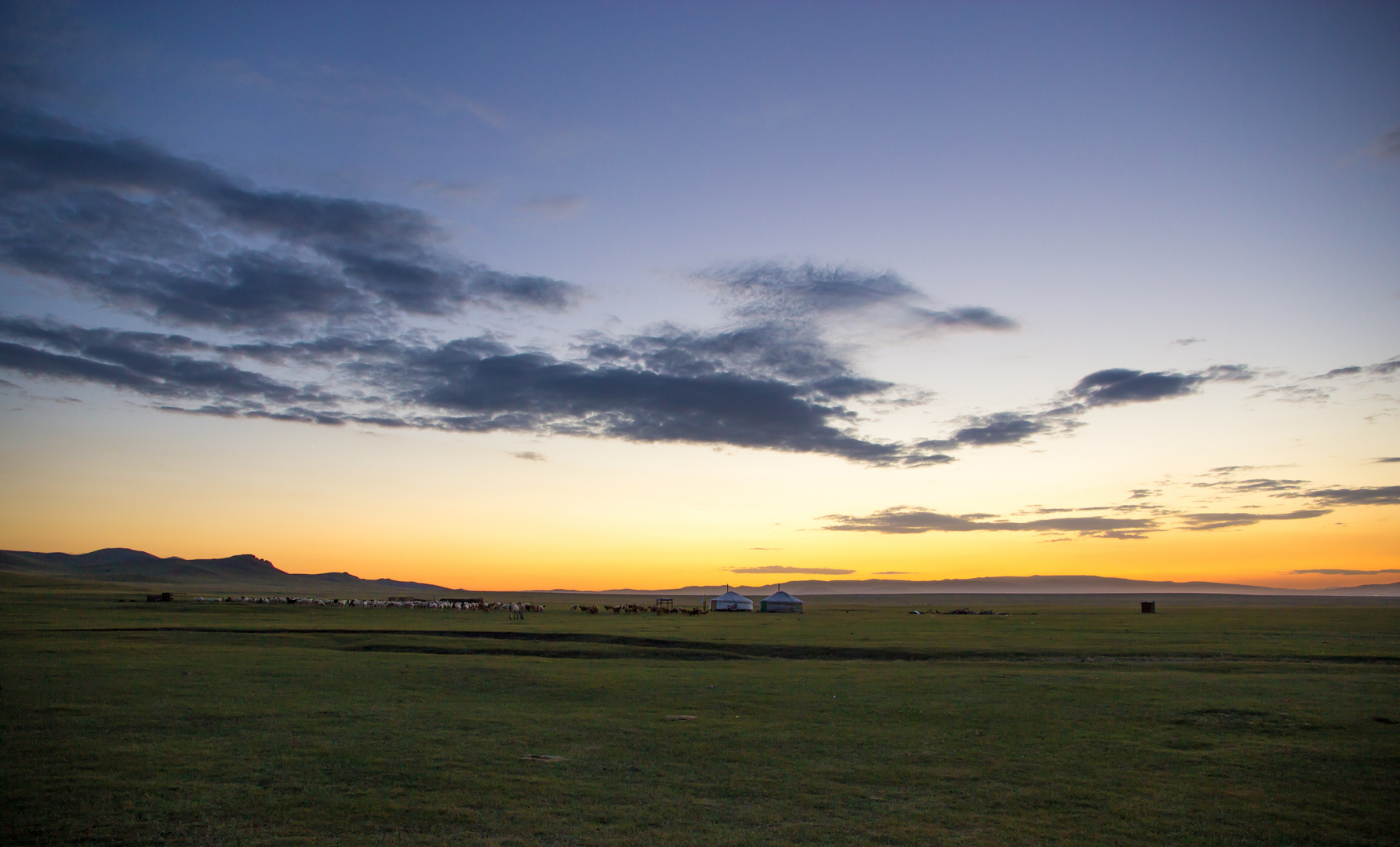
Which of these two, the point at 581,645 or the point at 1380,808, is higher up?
the point at 1380,808

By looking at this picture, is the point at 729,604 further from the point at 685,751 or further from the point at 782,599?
the point at 685,751

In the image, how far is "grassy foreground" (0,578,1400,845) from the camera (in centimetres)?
1088

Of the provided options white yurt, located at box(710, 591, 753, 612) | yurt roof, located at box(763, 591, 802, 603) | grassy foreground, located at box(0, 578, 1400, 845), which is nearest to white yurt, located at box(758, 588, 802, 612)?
yurt roof, located at box(763, 591, 802, 603)

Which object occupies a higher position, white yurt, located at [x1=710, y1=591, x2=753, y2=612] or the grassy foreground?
the grassy foreground

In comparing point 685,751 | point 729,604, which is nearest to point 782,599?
point 729,604

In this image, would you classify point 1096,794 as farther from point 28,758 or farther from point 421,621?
point 421,621

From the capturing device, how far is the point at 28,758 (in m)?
13.3

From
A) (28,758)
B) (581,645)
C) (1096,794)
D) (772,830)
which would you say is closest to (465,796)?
(772,830)

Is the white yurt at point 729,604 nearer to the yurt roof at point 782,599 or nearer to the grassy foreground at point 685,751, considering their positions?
the yurt roof at point 782,599

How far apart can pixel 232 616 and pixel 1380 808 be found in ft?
236

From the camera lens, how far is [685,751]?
15289 millimetres

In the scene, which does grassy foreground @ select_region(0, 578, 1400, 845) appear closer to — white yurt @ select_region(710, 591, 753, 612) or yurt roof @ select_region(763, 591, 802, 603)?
yurt roof @ select_region(763, 591, 802, 603)

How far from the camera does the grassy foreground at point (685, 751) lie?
35.7 ft

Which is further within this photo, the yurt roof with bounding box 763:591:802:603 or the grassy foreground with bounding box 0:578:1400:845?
the yurt roof with bounding box 763:591:802:603
